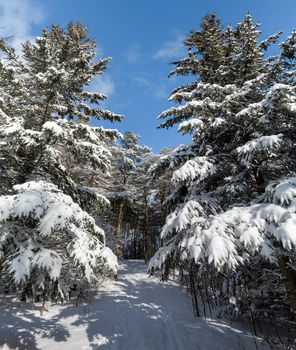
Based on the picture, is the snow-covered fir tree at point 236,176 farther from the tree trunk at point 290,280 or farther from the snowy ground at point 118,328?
the snowy ground at point 118,328

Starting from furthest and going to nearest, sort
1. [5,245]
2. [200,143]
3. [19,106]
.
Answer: [19,106]
[200,143]
[5,245]

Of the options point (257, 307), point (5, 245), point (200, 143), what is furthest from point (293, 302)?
point (5, 245)

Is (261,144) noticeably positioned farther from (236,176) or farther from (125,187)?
(125,187)

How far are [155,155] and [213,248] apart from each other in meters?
19.7

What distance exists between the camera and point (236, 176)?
7.43 meters

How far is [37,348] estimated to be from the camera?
8.24m

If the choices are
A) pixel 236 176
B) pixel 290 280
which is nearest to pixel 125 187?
pixel 236 176

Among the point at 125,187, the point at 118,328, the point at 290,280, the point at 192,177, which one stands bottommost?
the point at 118,328

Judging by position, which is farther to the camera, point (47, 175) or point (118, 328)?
point (118, 328)

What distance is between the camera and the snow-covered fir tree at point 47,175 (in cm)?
539

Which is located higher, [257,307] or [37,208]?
[37,208]

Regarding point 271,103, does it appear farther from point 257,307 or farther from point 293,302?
point 257,307

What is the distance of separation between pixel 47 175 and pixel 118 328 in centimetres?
620

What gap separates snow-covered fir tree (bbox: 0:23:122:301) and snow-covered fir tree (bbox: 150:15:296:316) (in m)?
1.96
